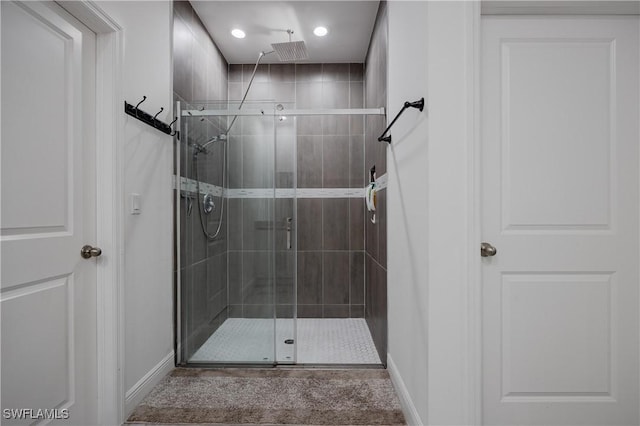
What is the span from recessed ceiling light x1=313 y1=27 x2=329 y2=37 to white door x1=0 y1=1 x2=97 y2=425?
1807mm

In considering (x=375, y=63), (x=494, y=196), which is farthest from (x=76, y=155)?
(x=375, y=63)

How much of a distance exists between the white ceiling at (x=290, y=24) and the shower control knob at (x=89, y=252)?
200cm

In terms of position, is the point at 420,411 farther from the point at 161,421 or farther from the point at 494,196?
the point at 161,421

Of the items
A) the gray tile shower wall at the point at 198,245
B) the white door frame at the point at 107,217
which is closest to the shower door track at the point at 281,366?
the gray tile shower wall at the point at 198,245

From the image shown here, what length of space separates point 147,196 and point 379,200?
159cm

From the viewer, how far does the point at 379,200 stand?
2463 mm

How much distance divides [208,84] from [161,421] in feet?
8.28

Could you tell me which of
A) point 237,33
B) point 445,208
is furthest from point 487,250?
→ point 237,33

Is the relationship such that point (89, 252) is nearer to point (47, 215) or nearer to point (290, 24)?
point (47, 215)

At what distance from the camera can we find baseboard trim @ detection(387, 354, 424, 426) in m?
1.46

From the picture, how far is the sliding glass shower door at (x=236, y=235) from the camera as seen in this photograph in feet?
7.23

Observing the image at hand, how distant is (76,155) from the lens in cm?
142

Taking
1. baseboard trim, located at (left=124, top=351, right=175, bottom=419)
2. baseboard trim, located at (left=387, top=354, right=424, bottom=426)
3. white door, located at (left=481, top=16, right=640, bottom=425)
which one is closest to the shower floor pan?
baseboard trim, located at (left=124, top=351, right=175, bottom=419)

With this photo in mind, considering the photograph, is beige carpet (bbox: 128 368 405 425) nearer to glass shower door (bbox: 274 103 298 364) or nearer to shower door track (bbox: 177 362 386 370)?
shower door track (bbox: 177 362 386 370)
